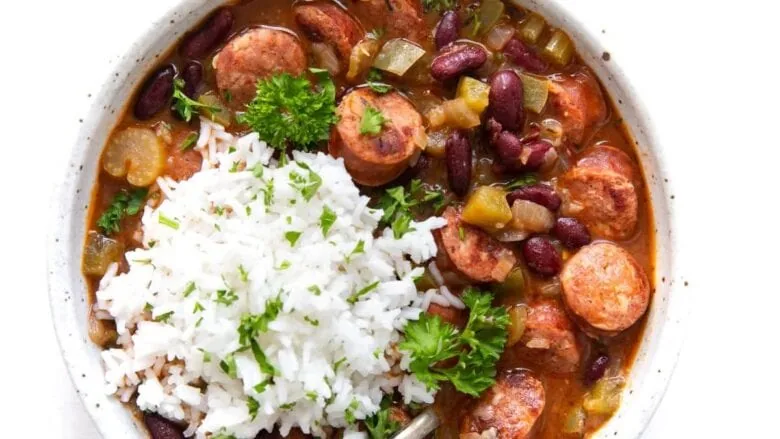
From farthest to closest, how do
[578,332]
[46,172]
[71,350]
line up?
[46,172] < [578,332] < [71,350]

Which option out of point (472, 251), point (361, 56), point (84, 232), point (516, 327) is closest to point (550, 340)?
point (516, 327)

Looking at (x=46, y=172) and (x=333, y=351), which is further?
(x=46, y=172)

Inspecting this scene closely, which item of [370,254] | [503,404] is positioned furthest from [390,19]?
[503,404]

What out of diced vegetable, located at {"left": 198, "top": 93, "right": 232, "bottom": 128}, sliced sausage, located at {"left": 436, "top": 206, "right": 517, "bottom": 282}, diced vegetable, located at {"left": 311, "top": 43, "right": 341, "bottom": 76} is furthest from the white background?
sliced sausage, located at {"left": 436, "top": 206, "right": 517, "bottom": 282}

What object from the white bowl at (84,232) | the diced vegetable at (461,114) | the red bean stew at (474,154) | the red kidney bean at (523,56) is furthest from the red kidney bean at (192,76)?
the red kidney bean at (523,56)

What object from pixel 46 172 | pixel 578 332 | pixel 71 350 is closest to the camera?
pixel 71 350

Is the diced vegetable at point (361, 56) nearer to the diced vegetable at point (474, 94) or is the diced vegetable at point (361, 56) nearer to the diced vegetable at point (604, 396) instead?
the diced vegetable at point (474, 94)

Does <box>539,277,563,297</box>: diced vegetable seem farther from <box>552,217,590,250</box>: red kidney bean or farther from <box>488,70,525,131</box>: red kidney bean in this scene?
<box>488,70,525,131</box>: red kidney bean

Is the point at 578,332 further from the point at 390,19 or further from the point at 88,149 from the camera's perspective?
the point at 88,149
